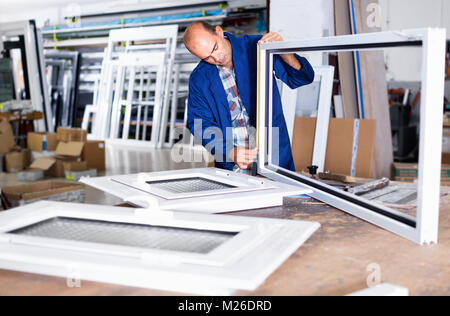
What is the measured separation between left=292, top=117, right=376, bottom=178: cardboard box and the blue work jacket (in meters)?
1.42

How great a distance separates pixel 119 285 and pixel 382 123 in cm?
364

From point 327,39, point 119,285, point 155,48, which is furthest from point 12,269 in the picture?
point 155,48

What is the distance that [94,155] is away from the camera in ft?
19.5

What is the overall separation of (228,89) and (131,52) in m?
6.67

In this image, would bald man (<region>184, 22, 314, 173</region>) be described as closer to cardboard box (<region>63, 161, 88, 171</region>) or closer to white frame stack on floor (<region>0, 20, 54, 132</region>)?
cardboard box (<region>63, 161, 88, 171</region>)

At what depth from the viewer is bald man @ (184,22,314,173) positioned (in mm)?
1976

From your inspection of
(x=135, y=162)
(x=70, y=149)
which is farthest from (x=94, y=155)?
(x=135, y=162)

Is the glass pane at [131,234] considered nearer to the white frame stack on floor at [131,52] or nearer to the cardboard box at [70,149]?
the cardboard box at [70,149]

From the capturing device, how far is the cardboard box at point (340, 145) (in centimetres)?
347

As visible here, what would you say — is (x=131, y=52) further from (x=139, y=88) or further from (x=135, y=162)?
(x=135, y=162)

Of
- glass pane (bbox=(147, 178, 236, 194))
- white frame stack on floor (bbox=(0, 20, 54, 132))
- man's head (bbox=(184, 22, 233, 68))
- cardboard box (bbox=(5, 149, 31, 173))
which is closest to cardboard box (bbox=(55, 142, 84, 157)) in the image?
cardboard box (bbox=(5, 149, 31, 173))

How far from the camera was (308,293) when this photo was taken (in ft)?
2.42
